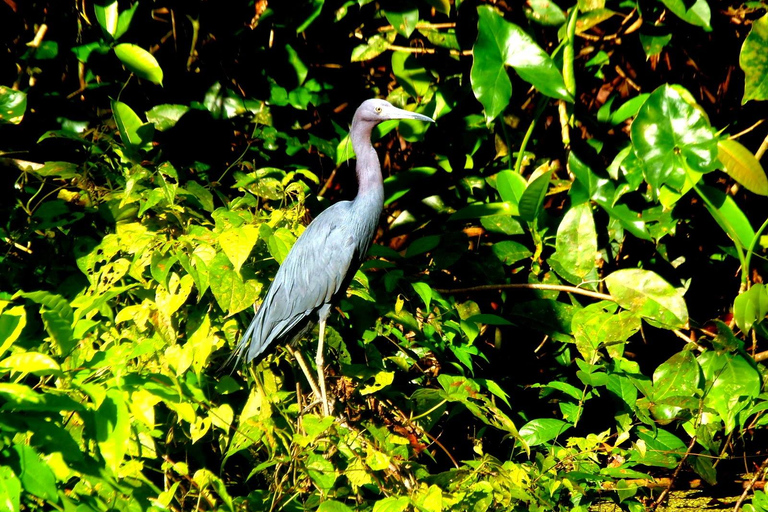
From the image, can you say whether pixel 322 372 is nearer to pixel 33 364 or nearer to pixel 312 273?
pixel 312 273

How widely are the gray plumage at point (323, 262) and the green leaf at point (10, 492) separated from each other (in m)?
1.21

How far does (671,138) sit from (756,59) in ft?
1.19

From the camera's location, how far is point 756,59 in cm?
210

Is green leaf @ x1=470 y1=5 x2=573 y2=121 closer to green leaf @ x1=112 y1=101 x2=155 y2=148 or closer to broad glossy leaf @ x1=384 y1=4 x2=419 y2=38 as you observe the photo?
broad glossy leaf @ x1=384 y1=4 x2=419 y2=38

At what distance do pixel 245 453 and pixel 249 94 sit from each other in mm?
1437

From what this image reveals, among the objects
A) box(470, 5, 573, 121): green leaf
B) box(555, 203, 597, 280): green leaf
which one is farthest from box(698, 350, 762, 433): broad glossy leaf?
box(470, 5, 573, 121): green leaf

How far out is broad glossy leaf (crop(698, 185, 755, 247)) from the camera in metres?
2.24

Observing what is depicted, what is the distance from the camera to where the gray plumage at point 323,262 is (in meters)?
2.21

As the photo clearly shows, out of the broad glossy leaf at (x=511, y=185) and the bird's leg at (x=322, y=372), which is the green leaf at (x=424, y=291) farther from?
Result: the broad glossy leaf at (x=511, y=185)

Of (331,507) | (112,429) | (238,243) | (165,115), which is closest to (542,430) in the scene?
(331,507)

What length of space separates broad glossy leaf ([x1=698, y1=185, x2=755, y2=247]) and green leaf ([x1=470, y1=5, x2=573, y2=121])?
625 mm

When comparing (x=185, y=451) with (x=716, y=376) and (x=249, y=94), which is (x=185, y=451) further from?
(x=716, y=376)

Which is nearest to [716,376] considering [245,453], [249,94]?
[245,453]

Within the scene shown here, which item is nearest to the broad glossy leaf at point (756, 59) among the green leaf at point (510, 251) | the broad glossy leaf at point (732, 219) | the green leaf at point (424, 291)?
the broad glossy leaf at point (732, 219)
